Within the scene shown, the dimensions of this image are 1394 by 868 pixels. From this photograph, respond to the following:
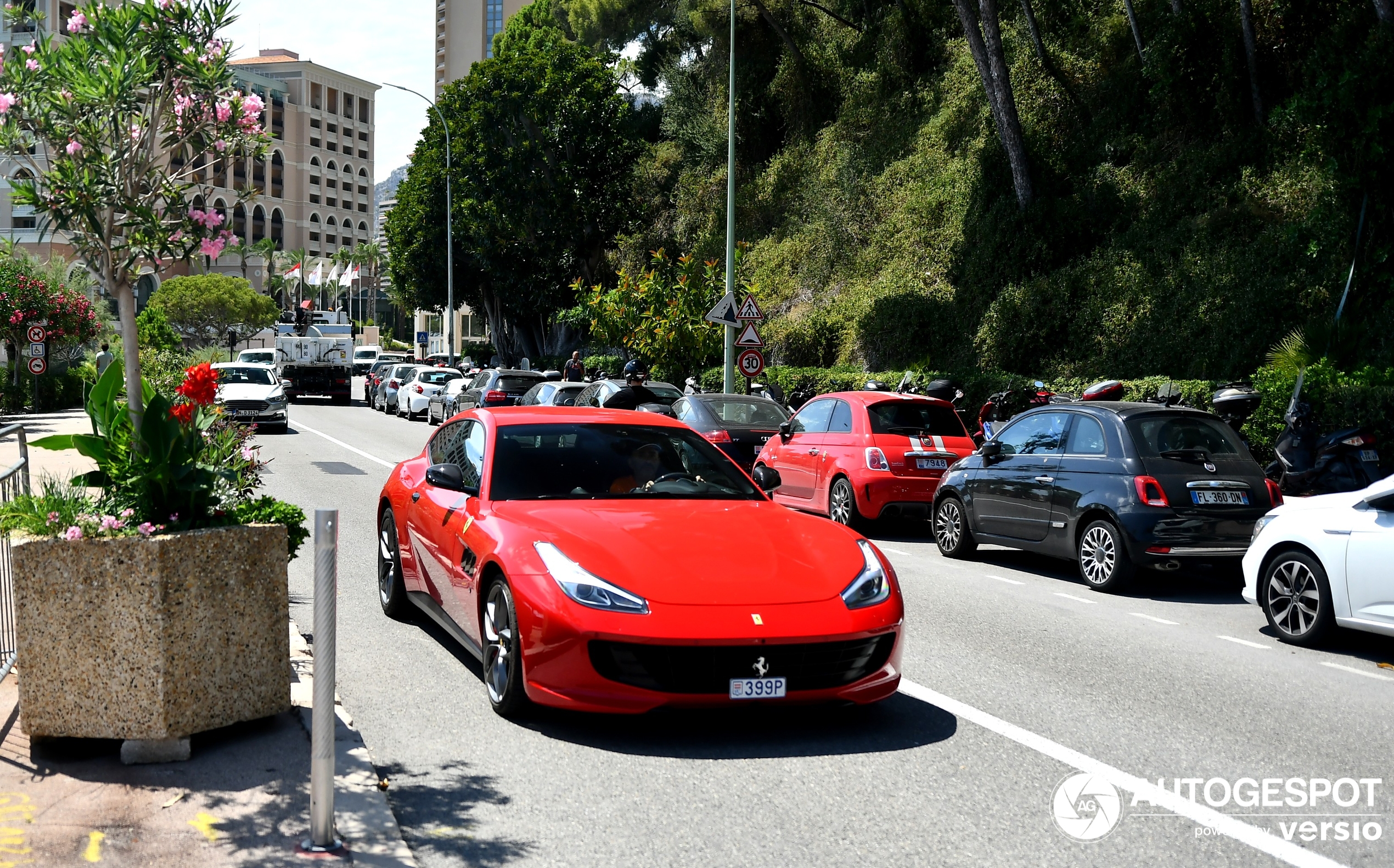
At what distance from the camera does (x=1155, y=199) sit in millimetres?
26688

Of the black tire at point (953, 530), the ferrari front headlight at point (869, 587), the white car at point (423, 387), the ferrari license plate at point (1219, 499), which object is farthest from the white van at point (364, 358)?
the ferrari front headlight at point (869, 587)

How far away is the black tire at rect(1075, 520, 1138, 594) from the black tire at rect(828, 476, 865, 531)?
3.21 meters

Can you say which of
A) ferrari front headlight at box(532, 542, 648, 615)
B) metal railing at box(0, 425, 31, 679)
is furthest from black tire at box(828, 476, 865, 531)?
metal railing at box(0, 425, 31, 679)

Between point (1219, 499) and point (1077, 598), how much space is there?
1409 millimetres

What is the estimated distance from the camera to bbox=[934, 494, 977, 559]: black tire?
39.9 feet

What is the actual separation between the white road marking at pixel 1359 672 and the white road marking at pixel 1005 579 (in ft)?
10.6

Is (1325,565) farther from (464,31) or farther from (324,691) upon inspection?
(464,31)

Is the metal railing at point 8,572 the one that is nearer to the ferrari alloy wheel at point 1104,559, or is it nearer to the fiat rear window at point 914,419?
the ferrari alloy wheel at point 1104,559

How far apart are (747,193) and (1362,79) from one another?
83.9 feet

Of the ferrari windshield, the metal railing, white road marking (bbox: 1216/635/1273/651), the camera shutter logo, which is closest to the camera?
the camera shutter logo

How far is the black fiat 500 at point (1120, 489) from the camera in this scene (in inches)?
397

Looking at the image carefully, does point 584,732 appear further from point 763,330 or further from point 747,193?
point 747,193

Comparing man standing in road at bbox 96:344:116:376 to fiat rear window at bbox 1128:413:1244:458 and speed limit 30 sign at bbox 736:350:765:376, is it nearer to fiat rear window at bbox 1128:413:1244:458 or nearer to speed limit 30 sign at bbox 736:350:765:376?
speed limit 30 sign at bbox 736:350:765:376

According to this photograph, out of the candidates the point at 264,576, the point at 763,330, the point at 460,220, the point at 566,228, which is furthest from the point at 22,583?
the point at 460,220
